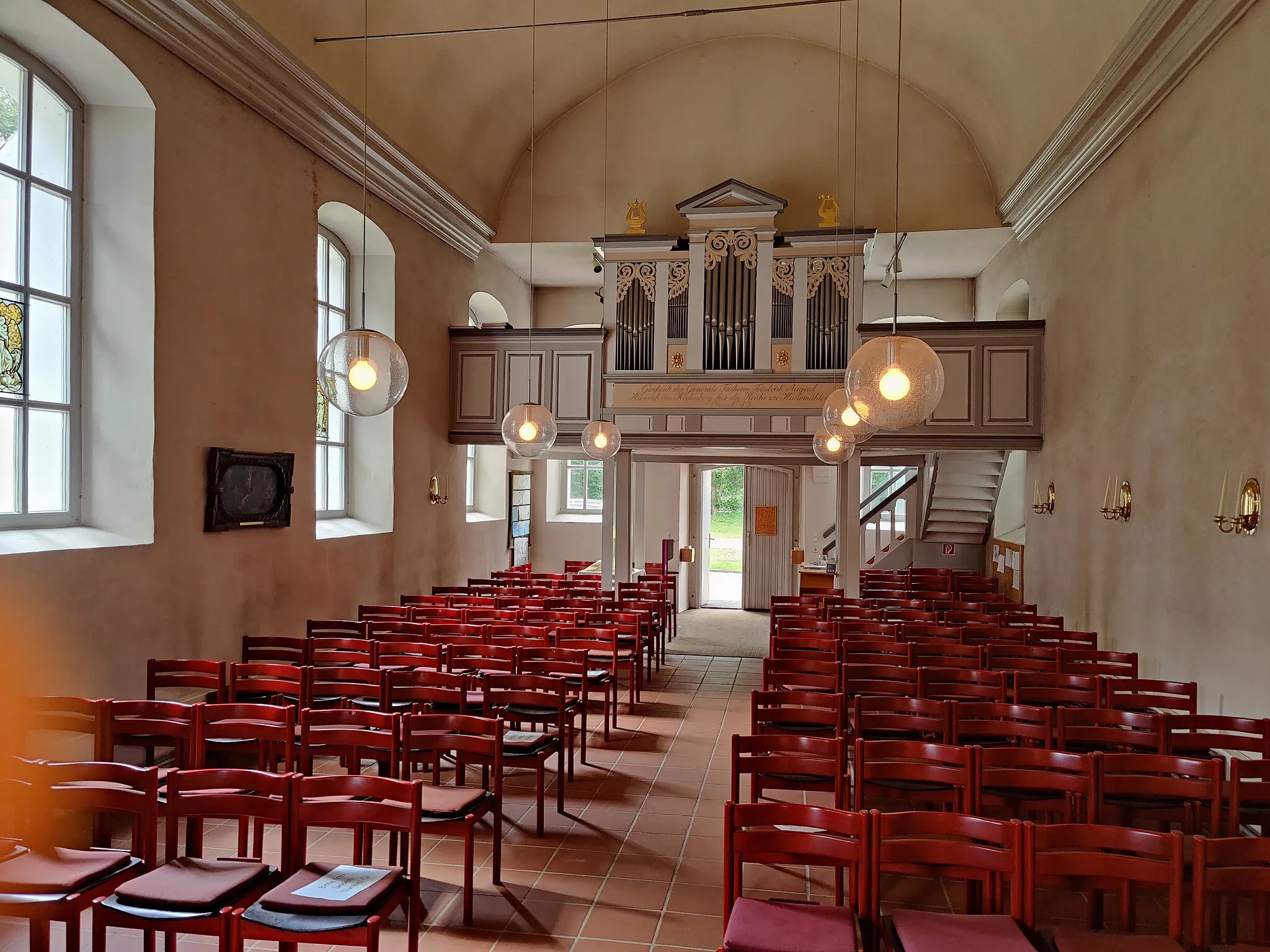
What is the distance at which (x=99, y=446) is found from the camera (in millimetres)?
6652

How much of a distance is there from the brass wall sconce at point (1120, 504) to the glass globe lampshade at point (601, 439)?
4.76 m

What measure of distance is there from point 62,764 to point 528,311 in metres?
12.7

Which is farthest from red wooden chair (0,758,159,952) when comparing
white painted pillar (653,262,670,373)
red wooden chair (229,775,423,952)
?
white painted pillar (653,262,670,373)

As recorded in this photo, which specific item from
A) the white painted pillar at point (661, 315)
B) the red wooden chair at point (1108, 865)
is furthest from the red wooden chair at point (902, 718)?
the white painted pillar at point (661, 315)

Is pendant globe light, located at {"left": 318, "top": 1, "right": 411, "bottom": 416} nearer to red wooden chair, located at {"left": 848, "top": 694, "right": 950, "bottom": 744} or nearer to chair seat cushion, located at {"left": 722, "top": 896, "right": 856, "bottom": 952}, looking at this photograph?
red wooden chair, located at {"left": 848, "top": 694, "right": 950, "bottom": 744}

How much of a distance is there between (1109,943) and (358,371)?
4.51 m

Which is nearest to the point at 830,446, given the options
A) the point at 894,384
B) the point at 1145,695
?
the point at 1145,695

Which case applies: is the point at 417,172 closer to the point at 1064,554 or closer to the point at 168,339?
the point at 168,339

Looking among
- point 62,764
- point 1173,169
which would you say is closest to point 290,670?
point 62,764

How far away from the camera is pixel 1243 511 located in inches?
230

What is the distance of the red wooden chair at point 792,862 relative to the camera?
9.41 feet

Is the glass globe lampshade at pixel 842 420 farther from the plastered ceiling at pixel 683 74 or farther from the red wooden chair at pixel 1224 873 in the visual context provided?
the plastered ceiling at pixel 683 74

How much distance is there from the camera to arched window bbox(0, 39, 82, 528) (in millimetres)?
6020

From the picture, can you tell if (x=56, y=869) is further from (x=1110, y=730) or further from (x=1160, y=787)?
(x=1110, y=730)
